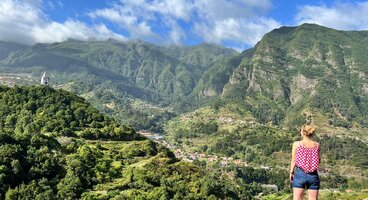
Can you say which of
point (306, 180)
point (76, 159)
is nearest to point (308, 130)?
point (306, 180)

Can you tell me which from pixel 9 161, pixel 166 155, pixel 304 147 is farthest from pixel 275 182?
pixel 304 147

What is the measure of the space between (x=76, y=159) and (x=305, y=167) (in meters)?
69.1

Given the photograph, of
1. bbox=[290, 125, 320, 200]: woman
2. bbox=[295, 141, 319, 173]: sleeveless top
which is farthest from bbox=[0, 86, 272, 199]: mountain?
bbox=[295, 141, 319, 173]: sleeveless top

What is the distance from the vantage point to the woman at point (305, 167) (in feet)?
48.3

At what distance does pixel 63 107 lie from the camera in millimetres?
115312

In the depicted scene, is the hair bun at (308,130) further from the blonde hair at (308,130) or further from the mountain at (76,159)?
the mountain at (76,159)

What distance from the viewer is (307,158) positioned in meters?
14.9

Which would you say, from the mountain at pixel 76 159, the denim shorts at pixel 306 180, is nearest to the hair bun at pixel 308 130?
the denim shorts at pixel 306 180

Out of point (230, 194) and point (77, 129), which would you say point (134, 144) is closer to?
point (77, 129)

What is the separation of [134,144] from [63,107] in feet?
75.3

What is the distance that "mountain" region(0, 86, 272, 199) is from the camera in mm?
70562

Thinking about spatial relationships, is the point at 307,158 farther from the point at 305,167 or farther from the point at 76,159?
the point at 76,159

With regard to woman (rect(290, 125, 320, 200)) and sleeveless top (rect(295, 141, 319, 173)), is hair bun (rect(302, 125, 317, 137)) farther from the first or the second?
sleeveless top (rect(295, 141, 319, 173))

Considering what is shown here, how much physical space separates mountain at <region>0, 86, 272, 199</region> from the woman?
55.7 m
